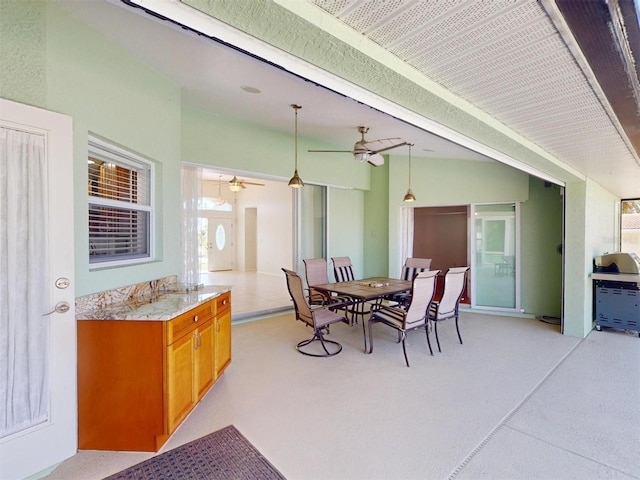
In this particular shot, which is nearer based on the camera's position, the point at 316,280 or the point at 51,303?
the point at 51,303

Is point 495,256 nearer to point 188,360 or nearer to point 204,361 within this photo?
point 204,361

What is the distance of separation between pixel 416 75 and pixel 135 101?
236 centimetres

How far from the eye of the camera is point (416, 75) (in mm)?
1541

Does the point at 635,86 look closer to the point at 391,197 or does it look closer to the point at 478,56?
the point at 478,56

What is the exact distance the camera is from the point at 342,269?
5.44 metres

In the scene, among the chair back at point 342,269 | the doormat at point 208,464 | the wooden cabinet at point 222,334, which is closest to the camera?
the doormat at point 208,464

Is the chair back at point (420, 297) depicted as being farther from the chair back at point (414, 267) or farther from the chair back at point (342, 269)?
the chair back at point (342, 269)

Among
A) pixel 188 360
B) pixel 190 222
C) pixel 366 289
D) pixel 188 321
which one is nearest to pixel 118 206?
pixel 188 321

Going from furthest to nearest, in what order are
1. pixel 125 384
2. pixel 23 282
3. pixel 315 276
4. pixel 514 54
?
pixel 315 276 → pixel 125 384 → pixel 23 282 → pixel 514 54

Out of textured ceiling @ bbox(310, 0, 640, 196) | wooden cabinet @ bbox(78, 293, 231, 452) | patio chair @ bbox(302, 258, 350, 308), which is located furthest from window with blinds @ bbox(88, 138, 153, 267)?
patio chair @ bbox(302, 258, 350, 308)

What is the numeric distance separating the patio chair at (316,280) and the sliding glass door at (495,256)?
2.68 meters

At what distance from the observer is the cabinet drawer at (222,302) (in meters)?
2.89

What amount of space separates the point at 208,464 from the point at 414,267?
13.5 ft

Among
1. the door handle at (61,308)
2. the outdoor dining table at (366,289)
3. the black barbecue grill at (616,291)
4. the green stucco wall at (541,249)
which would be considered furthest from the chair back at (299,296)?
the black barbecue grill at (616,291)
